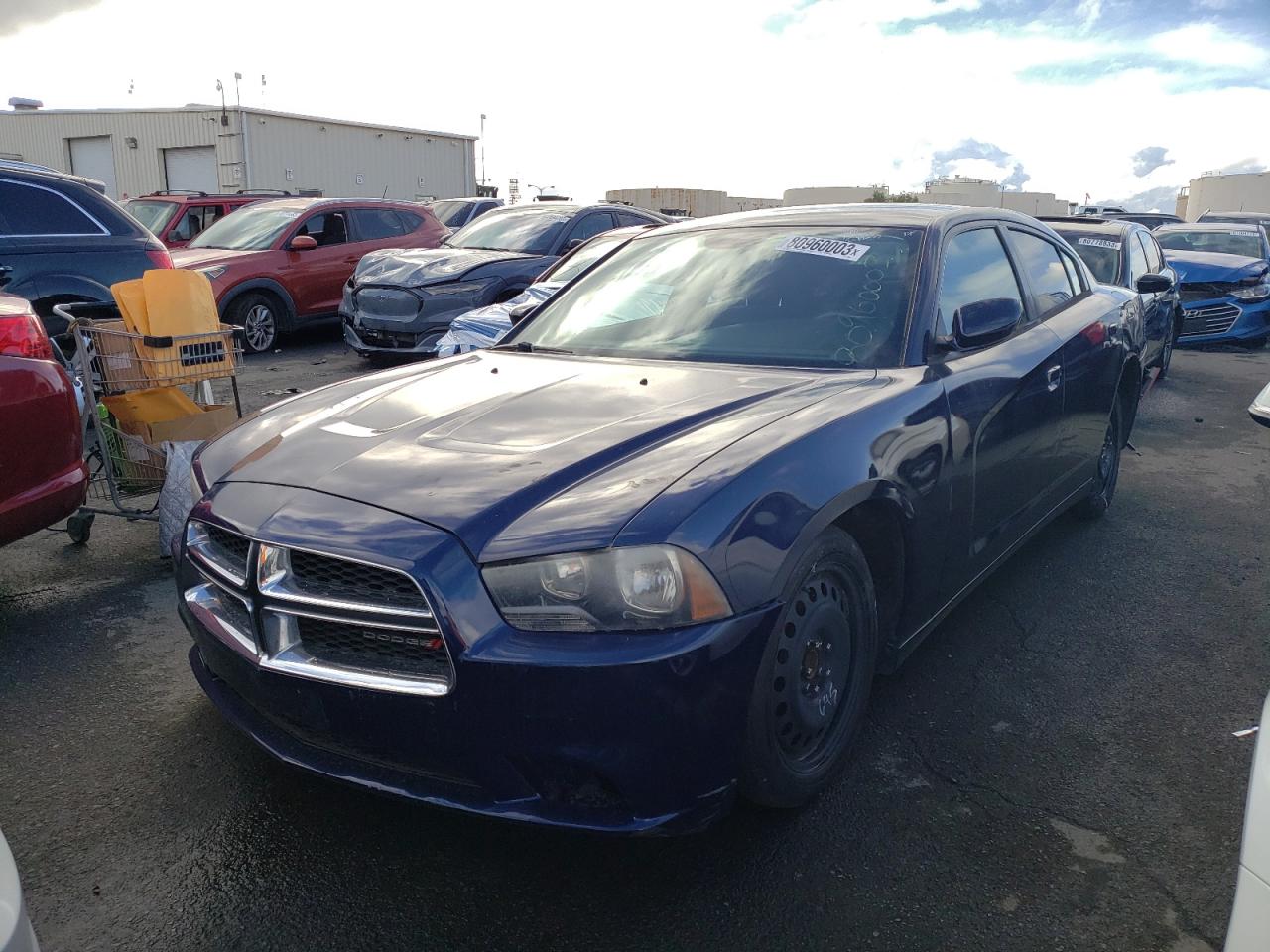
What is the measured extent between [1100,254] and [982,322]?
5617 millimetres

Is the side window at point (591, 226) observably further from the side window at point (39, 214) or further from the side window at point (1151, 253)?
the side window at point (1151, 253)

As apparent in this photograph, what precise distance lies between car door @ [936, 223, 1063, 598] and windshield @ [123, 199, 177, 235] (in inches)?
493

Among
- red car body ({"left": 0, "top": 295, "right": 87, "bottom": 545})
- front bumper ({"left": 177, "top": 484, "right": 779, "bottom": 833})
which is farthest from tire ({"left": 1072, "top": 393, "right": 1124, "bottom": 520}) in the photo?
red car body ({"left": 0, "top": 295, "right": 87, "bottom": 545})

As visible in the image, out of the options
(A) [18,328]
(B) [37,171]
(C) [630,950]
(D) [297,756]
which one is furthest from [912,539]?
(B) [37,171]

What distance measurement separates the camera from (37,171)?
295 inches

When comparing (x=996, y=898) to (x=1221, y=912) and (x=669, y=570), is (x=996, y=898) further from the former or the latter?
(x=669, y=570)

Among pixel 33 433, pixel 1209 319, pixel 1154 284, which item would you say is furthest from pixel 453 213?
pixel 33 433

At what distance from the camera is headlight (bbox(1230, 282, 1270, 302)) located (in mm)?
12516

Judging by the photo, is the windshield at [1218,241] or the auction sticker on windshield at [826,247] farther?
the windshield at [1218,241]

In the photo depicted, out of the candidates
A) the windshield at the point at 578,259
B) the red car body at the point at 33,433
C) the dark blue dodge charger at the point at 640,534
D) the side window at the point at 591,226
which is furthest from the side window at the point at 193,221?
the dark blue dodge charger at the point at 640,534

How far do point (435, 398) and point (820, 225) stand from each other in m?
1.59

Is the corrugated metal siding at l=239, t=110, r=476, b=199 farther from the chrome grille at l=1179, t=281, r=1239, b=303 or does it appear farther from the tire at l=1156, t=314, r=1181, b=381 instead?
the tire at l=1156, t=314, r=1181, b=381

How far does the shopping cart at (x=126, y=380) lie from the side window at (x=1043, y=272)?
3.56 m

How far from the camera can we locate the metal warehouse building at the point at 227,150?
27984 mm
